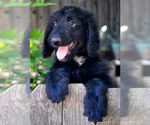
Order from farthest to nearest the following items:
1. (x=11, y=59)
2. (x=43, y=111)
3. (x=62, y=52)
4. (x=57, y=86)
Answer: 1. (x=62, y=52)
2. (x=57, y=86)
3. (x=43, y=111)
4. (x=11, y=59)

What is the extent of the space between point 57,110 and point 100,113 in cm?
30

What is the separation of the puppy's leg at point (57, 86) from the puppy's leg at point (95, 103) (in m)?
0.16

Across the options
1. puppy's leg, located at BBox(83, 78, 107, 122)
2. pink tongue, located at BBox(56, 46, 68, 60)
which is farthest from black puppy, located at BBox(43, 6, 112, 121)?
puppy's leg, located at BBox(83, 78, 107, 122)

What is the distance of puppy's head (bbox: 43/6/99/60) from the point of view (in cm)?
207

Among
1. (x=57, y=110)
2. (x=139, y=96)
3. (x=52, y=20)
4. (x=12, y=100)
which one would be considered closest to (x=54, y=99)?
(x=57, y=110)

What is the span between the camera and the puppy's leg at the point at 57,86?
1477 millimetres

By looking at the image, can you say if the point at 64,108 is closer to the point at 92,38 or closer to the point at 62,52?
the point at 62,52

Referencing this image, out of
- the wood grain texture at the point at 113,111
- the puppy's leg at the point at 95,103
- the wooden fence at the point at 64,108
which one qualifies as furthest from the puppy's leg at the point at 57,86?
the wood grain texture at the point at 113,111

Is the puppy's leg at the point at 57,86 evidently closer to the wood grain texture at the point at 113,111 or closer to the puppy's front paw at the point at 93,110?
the puppy's front paw at the point at 93,110

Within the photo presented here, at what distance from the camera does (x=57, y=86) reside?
1.62 meters

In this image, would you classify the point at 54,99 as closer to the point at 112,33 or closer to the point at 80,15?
the point at 80,15

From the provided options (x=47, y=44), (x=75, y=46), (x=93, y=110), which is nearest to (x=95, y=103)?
(x=93, y=110)

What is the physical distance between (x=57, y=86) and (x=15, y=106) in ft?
1.19

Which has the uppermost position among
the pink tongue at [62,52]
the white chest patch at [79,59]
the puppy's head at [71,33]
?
the puppy's head at [71,33]
